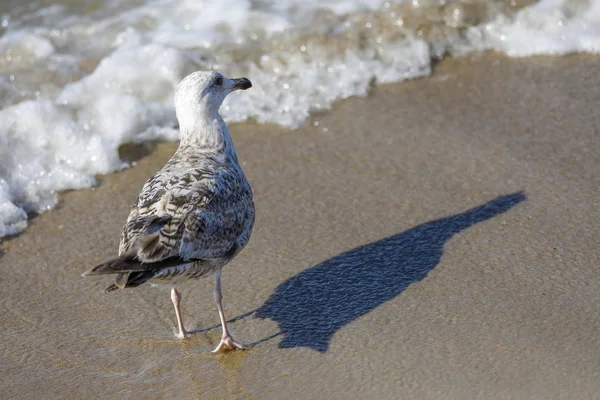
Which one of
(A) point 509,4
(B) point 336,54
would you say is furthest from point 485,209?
(A) point 509,4

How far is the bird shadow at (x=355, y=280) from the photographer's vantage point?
470 centimetres

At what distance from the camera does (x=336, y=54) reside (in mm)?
7680

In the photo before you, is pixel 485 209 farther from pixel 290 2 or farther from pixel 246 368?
pixel 290 2

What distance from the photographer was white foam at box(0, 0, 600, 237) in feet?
22.1

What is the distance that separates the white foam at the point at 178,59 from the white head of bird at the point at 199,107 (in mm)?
1294

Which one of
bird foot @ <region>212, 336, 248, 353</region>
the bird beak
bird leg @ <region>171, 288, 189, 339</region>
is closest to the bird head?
the bird beak

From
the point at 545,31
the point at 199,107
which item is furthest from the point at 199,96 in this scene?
the point at 545,31

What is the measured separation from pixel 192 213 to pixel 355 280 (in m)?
1.09

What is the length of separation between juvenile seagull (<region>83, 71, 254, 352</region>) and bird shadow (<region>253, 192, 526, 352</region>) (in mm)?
362

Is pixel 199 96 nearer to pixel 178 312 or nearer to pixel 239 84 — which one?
pixel 239 84

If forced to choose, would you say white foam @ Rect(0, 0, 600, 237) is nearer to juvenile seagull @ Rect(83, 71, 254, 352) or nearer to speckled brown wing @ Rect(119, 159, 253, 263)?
juvenile seagull @ Rect(83, 71, 254, 352)

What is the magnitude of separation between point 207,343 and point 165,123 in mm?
2782

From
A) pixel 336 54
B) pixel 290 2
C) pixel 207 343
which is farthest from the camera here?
pixel 290 2

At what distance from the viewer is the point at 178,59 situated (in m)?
7.72
